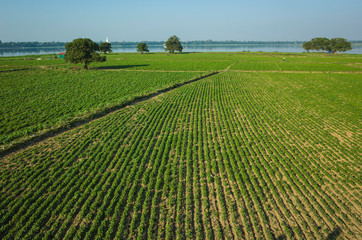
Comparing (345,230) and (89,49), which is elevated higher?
(89,49)

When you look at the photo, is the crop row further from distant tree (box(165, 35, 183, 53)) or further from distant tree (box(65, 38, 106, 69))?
distant tree (box(165, 35, 183, 53))

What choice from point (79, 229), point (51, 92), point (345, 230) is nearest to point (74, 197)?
point (79, 229)

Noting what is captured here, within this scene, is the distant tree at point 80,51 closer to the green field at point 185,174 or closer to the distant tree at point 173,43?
the green field at point 185,174

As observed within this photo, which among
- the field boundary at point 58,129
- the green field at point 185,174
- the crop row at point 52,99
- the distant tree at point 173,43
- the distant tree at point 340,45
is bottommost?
the green field at point 185,174

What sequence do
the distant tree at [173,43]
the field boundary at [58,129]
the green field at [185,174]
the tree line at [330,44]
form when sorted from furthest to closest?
the distant tree at [173,43] < the tree line at [330,44] < the field boundary at [58,129] < the green field at [185,174]

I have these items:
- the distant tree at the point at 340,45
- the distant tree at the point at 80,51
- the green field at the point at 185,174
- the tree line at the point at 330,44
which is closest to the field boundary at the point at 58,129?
the green field at the point at 185,174

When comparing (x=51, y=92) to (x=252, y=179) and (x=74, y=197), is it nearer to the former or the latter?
(x=74, y=197)

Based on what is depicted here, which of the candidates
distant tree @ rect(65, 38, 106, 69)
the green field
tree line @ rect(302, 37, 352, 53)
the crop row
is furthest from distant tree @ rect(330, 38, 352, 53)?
distant tree @ rect(65, 38, 106, 69)
